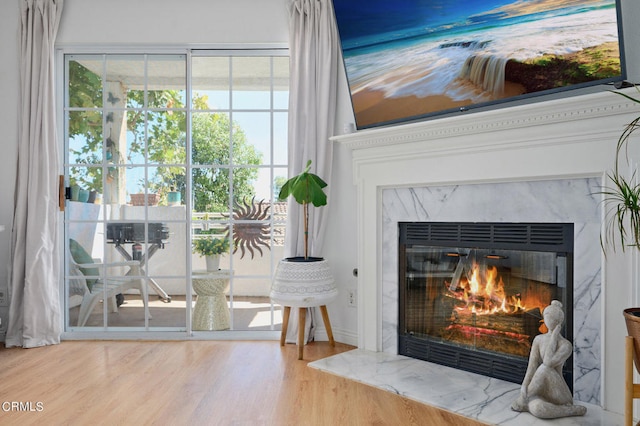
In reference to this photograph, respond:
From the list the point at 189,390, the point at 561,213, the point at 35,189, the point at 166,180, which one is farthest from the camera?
the point at 166,180

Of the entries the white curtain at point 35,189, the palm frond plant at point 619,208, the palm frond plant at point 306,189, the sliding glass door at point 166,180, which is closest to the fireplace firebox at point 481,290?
the palm frond plant at point 619,208

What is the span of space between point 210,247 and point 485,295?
1.95m

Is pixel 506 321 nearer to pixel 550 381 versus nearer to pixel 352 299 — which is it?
pixel 550 381

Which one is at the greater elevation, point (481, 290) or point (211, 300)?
point (481, 290)

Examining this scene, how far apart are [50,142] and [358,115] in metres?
2.16

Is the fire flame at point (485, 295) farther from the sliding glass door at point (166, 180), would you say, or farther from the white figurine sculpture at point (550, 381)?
the sliding glass door at point (166, 180)

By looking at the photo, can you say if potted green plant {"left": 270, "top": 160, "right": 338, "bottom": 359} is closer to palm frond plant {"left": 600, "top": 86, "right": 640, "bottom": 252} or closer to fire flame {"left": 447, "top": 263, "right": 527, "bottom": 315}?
fire flame {"left": 447, "top": 263, "right": 527, "bottom": 315}

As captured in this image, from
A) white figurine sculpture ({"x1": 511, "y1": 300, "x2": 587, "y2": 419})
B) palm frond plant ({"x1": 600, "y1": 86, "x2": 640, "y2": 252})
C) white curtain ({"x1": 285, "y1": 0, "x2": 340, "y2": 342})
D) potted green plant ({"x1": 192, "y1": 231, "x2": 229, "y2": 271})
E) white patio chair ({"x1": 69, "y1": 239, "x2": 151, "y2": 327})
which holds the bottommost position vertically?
white figurine sculpture ({"x1": 511, "y1": 300, "x2": 587, "y2": 419})

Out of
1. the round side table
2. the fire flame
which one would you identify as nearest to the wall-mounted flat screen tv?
the fire flame

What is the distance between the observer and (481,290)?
2715 mm

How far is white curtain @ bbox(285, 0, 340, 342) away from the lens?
3.36 m

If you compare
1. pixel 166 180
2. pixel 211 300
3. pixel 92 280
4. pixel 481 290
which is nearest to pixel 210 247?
pixel 211 300

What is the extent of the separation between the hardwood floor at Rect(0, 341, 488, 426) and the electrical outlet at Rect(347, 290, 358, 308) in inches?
11.9

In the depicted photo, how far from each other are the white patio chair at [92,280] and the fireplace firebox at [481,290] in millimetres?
1944
